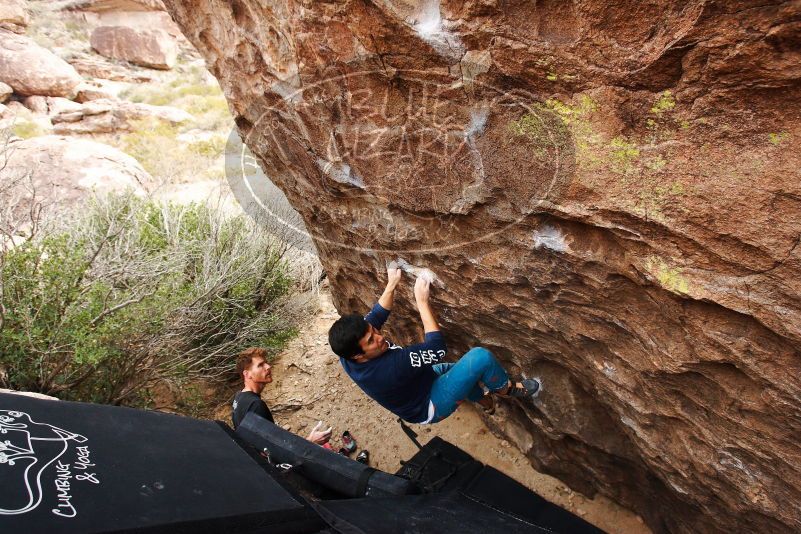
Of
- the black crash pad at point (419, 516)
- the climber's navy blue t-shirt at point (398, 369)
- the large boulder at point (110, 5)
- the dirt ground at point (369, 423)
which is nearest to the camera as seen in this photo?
the black crash pad at point (419, 516)

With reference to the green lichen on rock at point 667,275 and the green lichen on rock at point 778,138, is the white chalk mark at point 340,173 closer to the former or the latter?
the green lichen on rock at point 667,275

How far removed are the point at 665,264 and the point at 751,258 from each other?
0.76ft

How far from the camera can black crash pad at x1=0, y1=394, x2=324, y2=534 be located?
0.97 metres

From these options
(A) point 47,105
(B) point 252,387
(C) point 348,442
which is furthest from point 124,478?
(A) point 47,105

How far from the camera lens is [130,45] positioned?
710 inches

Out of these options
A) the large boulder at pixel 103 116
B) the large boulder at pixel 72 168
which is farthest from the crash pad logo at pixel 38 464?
the large boulder at pixel 103 116

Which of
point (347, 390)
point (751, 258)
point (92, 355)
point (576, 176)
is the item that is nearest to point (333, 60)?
point (576, 176)

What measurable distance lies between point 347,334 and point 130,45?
802 inches

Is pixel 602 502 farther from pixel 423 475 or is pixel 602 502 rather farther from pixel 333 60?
pixel 333 60

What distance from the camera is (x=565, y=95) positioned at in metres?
1.52

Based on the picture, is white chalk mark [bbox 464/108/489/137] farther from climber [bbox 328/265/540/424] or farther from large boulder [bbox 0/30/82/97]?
large boulder [bbox 0/30/82/97]

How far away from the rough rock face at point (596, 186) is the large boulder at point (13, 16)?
1925cm

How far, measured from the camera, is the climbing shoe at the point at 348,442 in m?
3.89

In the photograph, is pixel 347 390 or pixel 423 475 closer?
pixel 423 475
